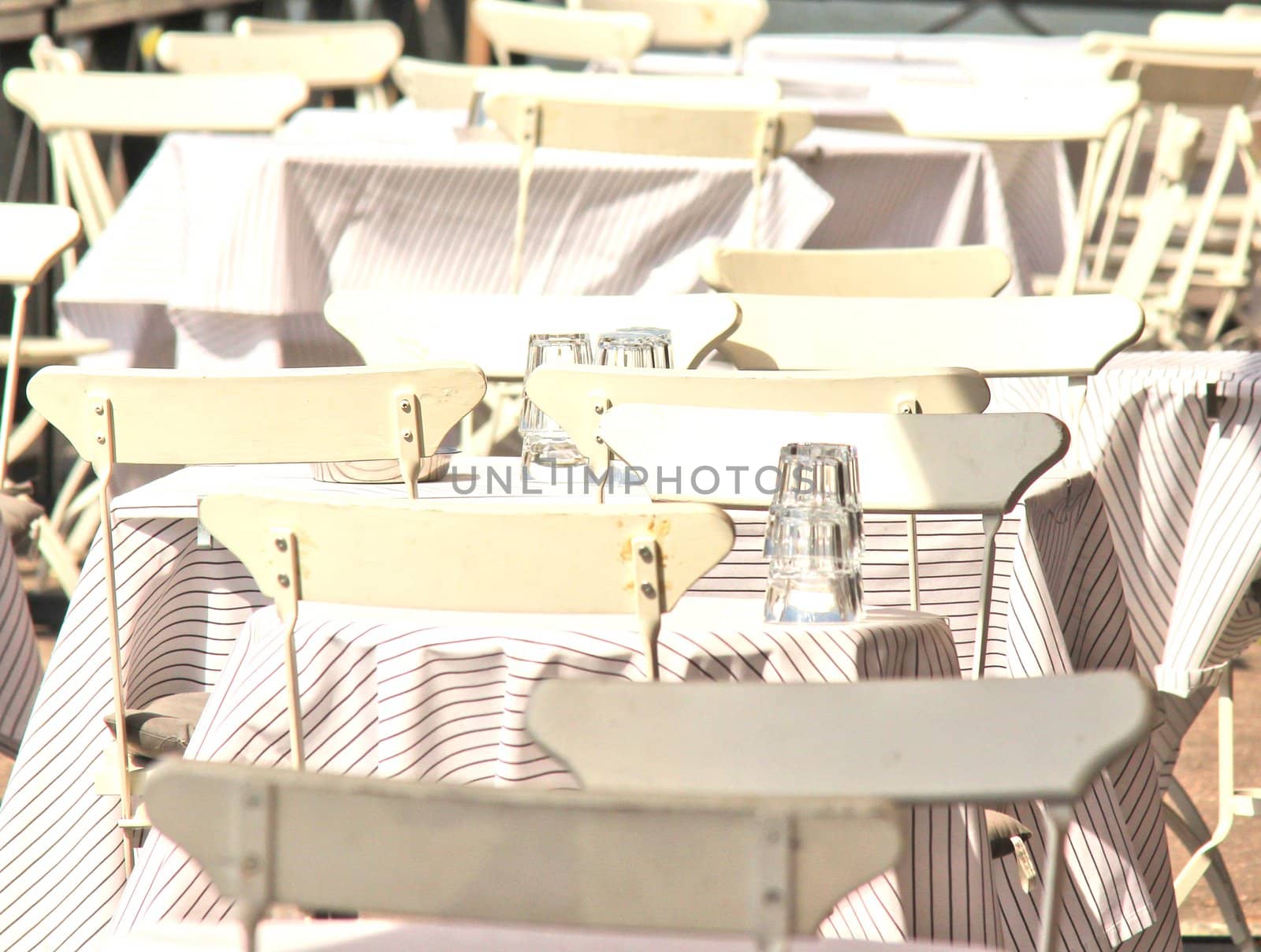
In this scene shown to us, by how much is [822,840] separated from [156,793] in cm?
36

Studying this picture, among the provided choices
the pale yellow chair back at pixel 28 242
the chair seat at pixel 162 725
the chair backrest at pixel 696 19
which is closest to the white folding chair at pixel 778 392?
the chair seat at pixel 162 725

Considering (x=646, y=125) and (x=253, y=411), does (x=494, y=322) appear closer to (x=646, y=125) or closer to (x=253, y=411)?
(x=253, y=411)

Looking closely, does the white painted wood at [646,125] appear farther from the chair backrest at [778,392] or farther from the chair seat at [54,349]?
the chair backrest at [778,392]

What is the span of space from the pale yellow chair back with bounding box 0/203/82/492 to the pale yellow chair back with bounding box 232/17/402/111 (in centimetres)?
288

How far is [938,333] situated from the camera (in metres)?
2.27

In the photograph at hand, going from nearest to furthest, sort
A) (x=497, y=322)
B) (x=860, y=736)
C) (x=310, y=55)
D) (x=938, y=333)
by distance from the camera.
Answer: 1. (x=860, y=736)
2. (x=938, y=333)
3. (x=497, y=322)
4. (x=310, y=55)

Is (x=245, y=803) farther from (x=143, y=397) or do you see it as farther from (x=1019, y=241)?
(x=1019, y=241)

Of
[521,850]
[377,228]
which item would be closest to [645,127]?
[377,228]

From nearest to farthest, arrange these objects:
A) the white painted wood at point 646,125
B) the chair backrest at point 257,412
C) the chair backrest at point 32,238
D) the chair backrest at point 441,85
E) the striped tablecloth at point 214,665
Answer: the chair backrest at point 257,412
the striped tablecloth at point 214,665
the chair backrest at point 32,238
the white painted wood at point 646,125
the chair backrest at point 441,85

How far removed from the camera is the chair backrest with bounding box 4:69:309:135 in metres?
4.30

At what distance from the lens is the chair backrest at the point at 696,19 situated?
6055 millimetres

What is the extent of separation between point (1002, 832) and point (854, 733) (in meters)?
0.77

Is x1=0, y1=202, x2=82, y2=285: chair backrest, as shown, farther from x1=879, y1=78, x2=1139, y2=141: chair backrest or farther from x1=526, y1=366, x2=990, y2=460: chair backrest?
x1=879, y1=78, x2=1139, y2=141: chair backrest

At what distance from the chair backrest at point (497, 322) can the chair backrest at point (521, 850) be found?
134cm
